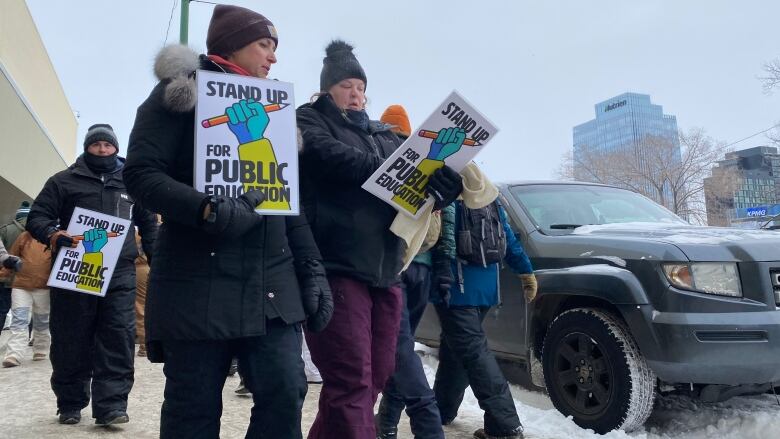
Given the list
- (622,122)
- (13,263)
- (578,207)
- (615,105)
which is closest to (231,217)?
(578,207)

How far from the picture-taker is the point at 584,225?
4.82m

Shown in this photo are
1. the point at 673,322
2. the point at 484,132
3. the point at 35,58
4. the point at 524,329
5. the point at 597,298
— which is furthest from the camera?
the point at 35,58

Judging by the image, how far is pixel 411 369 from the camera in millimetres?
3297

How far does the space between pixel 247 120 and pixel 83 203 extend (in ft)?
8.05

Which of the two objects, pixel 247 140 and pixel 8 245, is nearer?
pixel 247 140

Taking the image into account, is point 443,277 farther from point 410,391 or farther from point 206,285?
point 206,285

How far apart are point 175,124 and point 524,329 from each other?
3153 mm

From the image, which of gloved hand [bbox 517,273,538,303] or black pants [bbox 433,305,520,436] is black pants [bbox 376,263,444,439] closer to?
black pants [bbox 433,305,520,436]

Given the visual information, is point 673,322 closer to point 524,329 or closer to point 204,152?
point 524,329

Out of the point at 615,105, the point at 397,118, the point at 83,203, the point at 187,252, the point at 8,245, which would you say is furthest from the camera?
the point at 615,105

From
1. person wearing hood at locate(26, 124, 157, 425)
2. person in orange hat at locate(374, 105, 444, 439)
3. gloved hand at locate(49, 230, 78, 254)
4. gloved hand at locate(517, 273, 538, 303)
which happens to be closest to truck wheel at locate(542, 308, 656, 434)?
gloved hand at locate(517, 273, 538, 303)

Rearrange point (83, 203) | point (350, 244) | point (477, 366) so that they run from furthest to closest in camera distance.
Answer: point (83, 203) < point (477, 366) < point (350, 244)

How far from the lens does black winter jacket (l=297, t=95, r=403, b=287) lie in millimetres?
2678

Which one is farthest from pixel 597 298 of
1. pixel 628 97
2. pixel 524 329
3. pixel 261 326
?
pixel 628 97
